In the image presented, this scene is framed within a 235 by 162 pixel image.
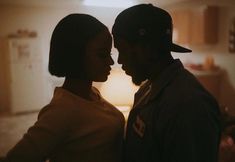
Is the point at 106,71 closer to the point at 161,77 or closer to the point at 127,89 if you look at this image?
the point at 161,77

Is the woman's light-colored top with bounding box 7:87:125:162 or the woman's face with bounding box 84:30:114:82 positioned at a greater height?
the woman's face with bounding box 84:30:114:82

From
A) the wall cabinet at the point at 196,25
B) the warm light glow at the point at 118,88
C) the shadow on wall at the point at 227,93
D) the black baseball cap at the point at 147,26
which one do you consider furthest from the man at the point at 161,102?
the shadow on wall at the point at 227,93

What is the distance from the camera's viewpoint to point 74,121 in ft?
3.23

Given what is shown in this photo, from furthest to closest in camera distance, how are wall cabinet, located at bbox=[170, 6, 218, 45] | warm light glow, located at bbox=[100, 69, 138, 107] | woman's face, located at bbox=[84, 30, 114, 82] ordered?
wall cabinet, located at bbox=[170, 6, 218, 45]
warm light glow, located at bbox=[100, 69, 138, 107]
woman's face, located at bbox=[84, 30, 114, 82]

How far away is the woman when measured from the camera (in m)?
0.96

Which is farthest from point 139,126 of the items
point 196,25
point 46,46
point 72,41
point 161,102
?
point 46,46

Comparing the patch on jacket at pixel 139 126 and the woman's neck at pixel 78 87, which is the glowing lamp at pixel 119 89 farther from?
the patch on jacket at pixel 139 126

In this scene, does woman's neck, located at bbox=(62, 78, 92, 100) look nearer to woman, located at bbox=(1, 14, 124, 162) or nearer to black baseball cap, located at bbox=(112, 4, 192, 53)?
woman, located at bbox=(1, 14, 124, 162)

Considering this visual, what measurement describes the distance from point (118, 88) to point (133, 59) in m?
1.69

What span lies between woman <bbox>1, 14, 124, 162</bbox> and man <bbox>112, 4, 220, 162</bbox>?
0.22 feet

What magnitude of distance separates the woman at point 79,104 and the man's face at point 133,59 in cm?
6

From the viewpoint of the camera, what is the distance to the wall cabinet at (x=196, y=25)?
486 cm

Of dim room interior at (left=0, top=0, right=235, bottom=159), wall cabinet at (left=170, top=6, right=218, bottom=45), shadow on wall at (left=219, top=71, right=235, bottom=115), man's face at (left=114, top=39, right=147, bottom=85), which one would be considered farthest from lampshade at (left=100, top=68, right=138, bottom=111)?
shadow on wall at (left=219, top=71, right=235, bottom=115)

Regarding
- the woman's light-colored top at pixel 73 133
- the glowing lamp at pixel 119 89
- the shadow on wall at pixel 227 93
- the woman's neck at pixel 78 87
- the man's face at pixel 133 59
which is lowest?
the shadow on wall at pixel 227 93
